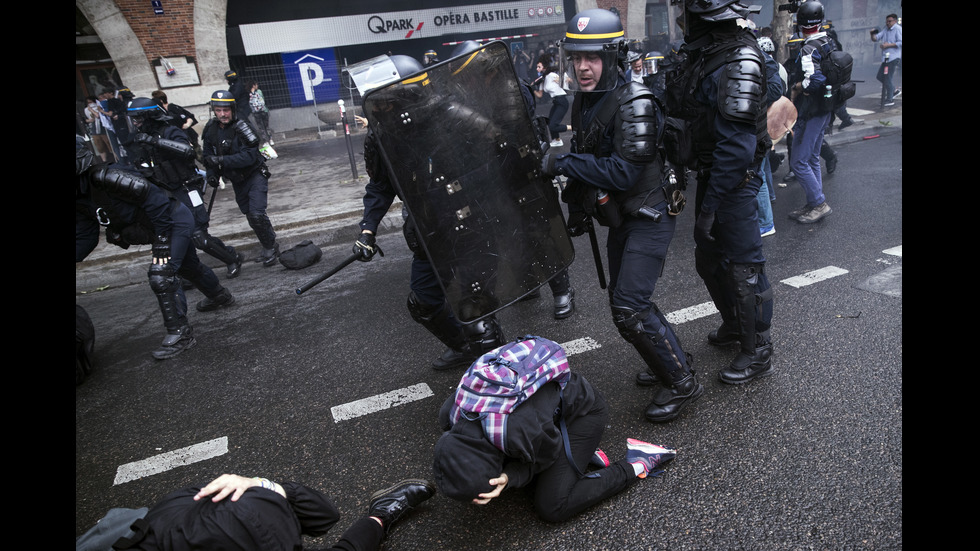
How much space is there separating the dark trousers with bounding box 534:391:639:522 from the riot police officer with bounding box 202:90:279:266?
450cm

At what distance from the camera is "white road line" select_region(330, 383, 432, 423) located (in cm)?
324

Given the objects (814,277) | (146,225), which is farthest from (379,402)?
(814,277)

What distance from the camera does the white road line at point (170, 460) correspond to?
293 cm

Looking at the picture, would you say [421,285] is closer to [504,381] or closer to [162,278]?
[504,381]

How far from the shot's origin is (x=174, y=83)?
12.4 m

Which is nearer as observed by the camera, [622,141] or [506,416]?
[506,416]

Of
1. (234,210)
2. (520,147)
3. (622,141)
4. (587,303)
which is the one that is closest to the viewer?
(622,141)

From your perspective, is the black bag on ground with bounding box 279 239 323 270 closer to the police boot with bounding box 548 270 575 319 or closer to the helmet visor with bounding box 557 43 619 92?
the police boot with bounding box 548 270 575 319

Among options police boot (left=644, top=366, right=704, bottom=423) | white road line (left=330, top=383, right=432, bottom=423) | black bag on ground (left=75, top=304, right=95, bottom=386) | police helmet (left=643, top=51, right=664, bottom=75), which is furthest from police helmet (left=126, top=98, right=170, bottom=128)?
police helmet (left=643, top=51, right=664, bottom=75)

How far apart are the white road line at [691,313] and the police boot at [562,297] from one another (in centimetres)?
67

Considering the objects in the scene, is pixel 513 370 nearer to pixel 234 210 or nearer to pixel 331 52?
pixel 234 210
